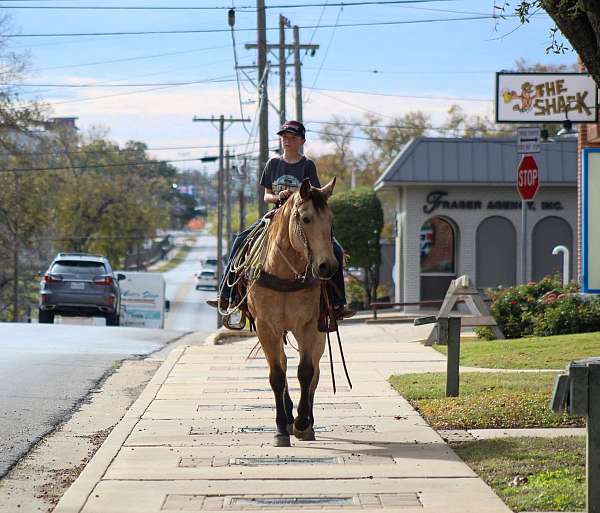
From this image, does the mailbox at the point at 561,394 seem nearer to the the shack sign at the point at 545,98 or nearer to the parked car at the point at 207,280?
the the shack sign at the point at 545,98

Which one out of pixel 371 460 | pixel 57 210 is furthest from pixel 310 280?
pixel 57 210

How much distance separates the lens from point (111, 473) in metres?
8.22

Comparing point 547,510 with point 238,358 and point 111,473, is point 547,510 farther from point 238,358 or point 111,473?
point 238,358

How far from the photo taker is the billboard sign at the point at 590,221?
1805 cm

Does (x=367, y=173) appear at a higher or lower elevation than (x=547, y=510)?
higher

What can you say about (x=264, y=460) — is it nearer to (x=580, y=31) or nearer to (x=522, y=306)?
(x=580, y=31)

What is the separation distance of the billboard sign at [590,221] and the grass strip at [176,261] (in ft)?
340

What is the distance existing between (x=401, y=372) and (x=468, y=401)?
3.91 m

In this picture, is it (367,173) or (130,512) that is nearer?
(130,512)

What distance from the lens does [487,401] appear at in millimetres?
11195

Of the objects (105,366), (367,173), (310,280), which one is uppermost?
(367,173)

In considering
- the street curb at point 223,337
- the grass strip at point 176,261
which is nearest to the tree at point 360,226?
the street curb at point 223,337

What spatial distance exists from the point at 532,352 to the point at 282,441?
7691 mm

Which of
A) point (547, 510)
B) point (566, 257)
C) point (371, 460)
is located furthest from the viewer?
point (566, 257)
